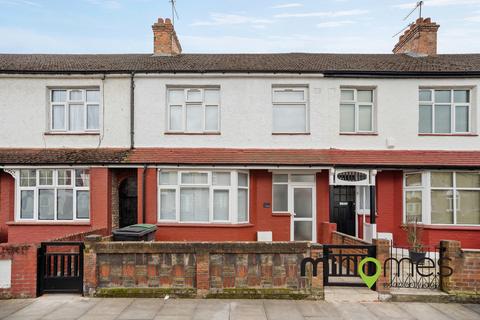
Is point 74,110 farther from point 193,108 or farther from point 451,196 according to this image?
point 451,196

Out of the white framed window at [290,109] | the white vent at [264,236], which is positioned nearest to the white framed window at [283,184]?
the white vent at [264,236]

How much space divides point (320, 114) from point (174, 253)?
7.61 meters

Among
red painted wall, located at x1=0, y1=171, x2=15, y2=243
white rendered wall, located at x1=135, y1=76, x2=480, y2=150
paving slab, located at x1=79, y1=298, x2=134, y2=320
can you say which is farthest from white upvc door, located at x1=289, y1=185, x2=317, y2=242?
red painted wall, located at x1=0, y1=171, x2=15, y2=243

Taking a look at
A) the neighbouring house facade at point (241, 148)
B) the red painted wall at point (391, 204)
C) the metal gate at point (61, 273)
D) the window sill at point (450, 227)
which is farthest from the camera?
the red painted wall at point (391, 204)

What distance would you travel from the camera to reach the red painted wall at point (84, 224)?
1185 cm

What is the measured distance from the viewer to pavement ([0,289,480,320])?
251 inches

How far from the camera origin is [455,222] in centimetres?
1200

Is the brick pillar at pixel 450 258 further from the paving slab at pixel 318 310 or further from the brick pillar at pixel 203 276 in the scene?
the brick pillar at pixel 203 276

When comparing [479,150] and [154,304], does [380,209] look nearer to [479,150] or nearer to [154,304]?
[479,150]

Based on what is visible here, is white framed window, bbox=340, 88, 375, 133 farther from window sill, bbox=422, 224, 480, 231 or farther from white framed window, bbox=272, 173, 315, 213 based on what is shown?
window sill, bbox=422, 224, 480, 231

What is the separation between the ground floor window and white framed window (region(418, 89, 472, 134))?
5.53 feet

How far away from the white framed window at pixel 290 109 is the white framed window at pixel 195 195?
2.40 meters

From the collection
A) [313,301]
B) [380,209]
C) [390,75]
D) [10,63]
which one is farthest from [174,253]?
[10,63]

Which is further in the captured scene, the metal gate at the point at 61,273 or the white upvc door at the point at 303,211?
the white upvc door at the point at 303,211
